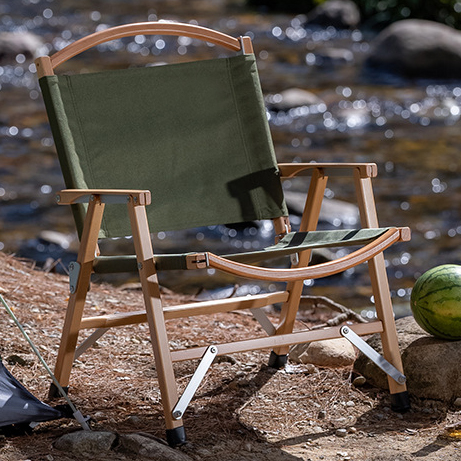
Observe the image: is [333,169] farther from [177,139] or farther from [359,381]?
[359,381]

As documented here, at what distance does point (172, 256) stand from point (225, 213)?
2.51ft

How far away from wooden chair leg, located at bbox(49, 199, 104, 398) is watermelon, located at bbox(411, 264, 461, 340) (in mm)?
1065

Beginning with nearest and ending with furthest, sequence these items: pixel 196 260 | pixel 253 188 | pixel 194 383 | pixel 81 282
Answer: pixel 196 260 < pixel 194 383 < pixel 81 282 < pixel 253 188

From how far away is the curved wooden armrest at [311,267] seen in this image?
83.9 inches

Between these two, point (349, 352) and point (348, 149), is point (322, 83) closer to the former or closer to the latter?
point (348, 149)

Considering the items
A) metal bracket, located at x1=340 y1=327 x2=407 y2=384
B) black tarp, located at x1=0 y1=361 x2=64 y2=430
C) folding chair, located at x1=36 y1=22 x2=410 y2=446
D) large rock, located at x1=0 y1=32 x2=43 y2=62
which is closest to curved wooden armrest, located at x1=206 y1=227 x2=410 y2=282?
folding chair, located at x1=36 y1=22 x2=410 y2=446

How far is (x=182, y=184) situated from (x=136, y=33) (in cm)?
54

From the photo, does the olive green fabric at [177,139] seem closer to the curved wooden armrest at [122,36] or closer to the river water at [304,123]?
the curved wooden armrest at [122,36]

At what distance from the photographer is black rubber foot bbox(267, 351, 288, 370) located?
2.88 m

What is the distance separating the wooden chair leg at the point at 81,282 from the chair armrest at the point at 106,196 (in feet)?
0.11

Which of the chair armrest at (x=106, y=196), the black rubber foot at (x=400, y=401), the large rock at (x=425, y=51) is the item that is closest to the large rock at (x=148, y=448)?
the chair armrest at (x=106, y=196)

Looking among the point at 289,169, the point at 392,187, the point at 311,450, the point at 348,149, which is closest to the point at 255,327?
the point at 289,169

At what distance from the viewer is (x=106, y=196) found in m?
2.32

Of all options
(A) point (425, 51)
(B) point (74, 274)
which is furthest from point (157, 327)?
(A) point (425, 51)
